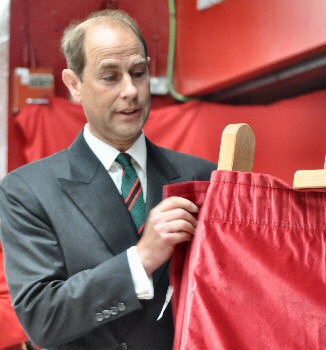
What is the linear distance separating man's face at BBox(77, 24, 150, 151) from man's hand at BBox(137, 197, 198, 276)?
0.29 m

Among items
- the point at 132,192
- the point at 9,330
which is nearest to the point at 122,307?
the point at 132,192

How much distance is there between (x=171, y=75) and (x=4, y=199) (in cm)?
145

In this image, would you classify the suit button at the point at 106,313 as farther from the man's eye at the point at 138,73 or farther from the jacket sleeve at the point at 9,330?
the jacket sleeve at the point at 9,330

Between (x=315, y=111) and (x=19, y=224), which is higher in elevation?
(x=315, y=111)

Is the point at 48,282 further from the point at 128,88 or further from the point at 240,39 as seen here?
the point at 240,39

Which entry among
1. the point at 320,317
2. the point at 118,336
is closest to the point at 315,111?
the point at 118,336

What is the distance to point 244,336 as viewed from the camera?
800 mm

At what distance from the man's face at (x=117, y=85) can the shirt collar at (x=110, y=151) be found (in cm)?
1

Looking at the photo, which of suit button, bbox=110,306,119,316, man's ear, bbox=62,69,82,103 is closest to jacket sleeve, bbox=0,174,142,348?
suit button, bbox=110,306,119,316

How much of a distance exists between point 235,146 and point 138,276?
275mm

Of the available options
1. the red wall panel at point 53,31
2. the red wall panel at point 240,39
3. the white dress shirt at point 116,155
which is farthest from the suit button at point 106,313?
the red wall panel at point 53,31

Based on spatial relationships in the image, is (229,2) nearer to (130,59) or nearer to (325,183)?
(130,59)

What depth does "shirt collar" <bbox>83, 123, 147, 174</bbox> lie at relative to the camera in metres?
1.20

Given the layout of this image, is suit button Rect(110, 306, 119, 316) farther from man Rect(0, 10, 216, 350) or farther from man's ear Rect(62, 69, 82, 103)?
man's ear Rect(62, 69, 82, 103)
